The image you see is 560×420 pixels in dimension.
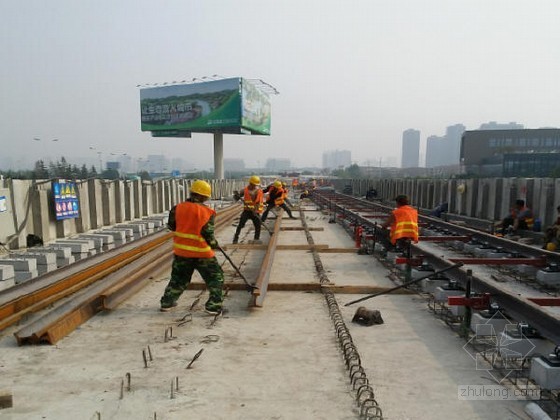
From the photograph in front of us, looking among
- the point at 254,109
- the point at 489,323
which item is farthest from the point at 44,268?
the point at 254,109

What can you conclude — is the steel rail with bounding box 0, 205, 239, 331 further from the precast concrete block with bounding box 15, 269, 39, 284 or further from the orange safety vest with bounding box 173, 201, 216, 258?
the orange safety vest with bounding box 173, 201, 216, 258

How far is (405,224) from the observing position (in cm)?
698

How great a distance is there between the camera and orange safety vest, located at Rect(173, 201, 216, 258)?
4.85 meters

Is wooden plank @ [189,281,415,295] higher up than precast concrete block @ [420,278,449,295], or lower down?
lower down

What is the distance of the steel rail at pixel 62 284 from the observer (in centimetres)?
464

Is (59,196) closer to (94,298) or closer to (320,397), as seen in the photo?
(94,298)

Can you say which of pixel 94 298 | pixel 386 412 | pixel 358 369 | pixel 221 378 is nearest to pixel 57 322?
pixel 94 298

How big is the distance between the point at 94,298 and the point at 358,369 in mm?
3190

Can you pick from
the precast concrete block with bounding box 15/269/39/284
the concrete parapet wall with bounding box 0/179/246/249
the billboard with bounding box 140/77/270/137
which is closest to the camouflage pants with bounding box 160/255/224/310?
the precast concrete block with bounding box 15/269/39/284

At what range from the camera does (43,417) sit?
2809mm

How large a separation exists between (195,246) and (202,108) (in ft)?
140

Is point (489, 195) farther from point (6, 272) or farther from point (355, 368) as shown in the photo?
point (6, 272)

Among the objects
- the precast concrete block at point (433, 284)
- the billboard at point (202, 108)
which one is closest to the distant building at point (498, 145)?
the billboard at point (202, 108)

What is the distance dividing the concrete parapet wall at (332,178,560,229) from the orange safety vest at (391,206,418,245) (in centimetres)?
658
